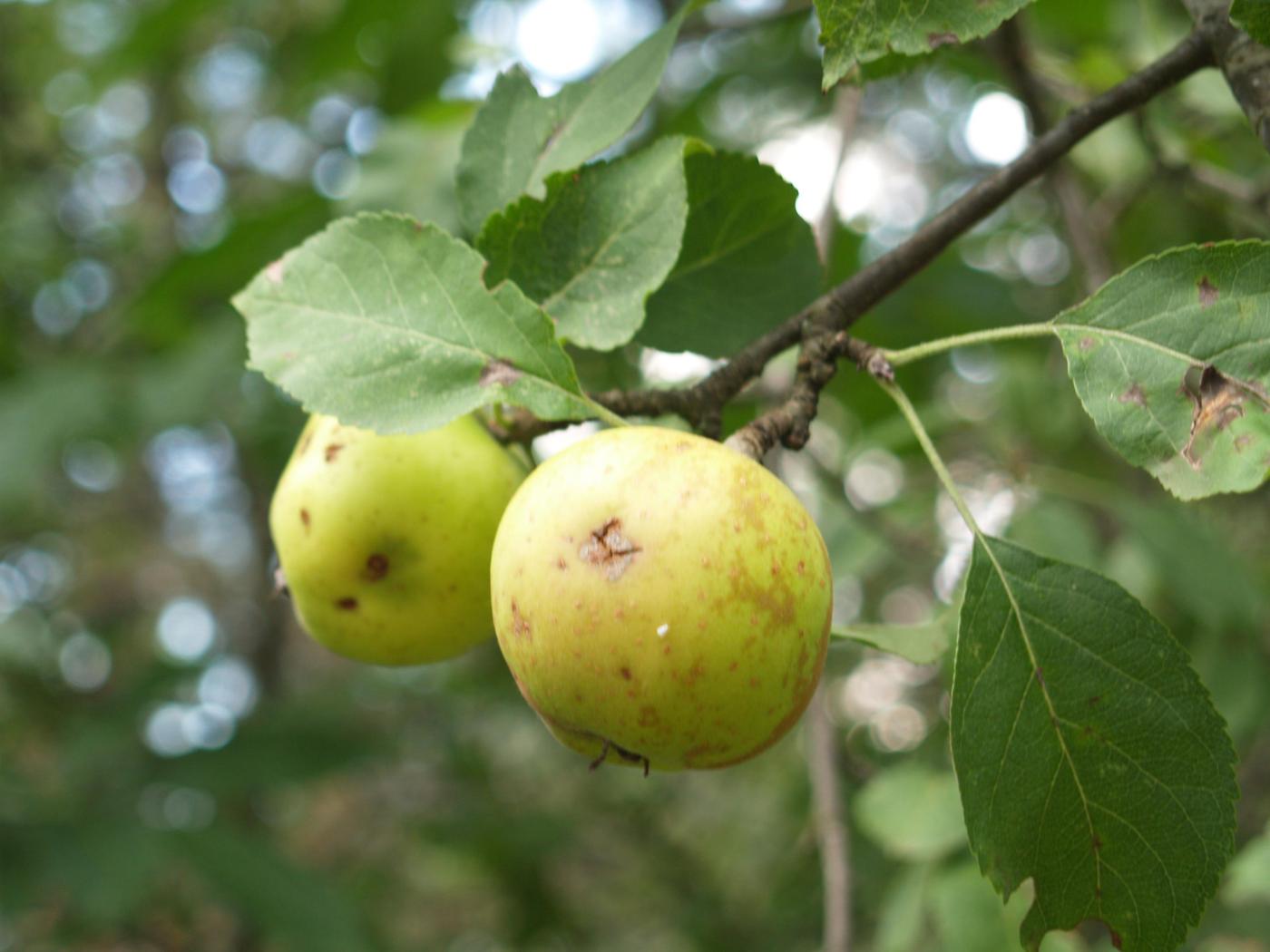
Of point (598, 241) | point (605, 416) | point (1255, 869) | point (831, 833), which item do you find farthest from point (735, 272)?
point (1255, 869)

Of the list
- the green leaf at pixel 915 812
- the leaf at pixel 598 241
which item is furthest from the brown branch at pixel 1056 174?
the leaf at pixel 598 241

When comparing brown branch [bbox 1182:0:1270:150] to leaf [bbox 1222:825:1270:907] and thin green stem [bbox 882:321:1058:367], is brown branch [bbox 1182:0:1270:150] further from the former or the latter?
leaf [bbox 1222:825:1270:907]

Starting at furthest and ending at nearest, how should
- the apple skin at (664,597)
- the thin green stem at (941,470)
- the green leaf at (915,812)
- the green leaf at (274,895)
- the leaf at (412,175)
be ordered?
the green leaf at (274,895) → the leaf at (412,175) → the green leaf at (915,812) → the thin green stem at (941,470) → the apple skin at (664,597)

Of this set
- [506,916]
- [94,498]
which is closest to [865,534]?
[506,916]

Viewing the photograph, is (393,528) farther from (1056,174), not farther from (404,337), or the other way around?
(1056,174)

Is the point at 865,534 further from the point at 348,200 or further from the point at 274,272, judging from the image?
the point at 274,272

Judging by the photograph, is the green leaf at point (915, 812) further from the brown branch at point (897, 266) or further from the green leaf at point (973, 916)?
the brown branch at point (897, 266)
